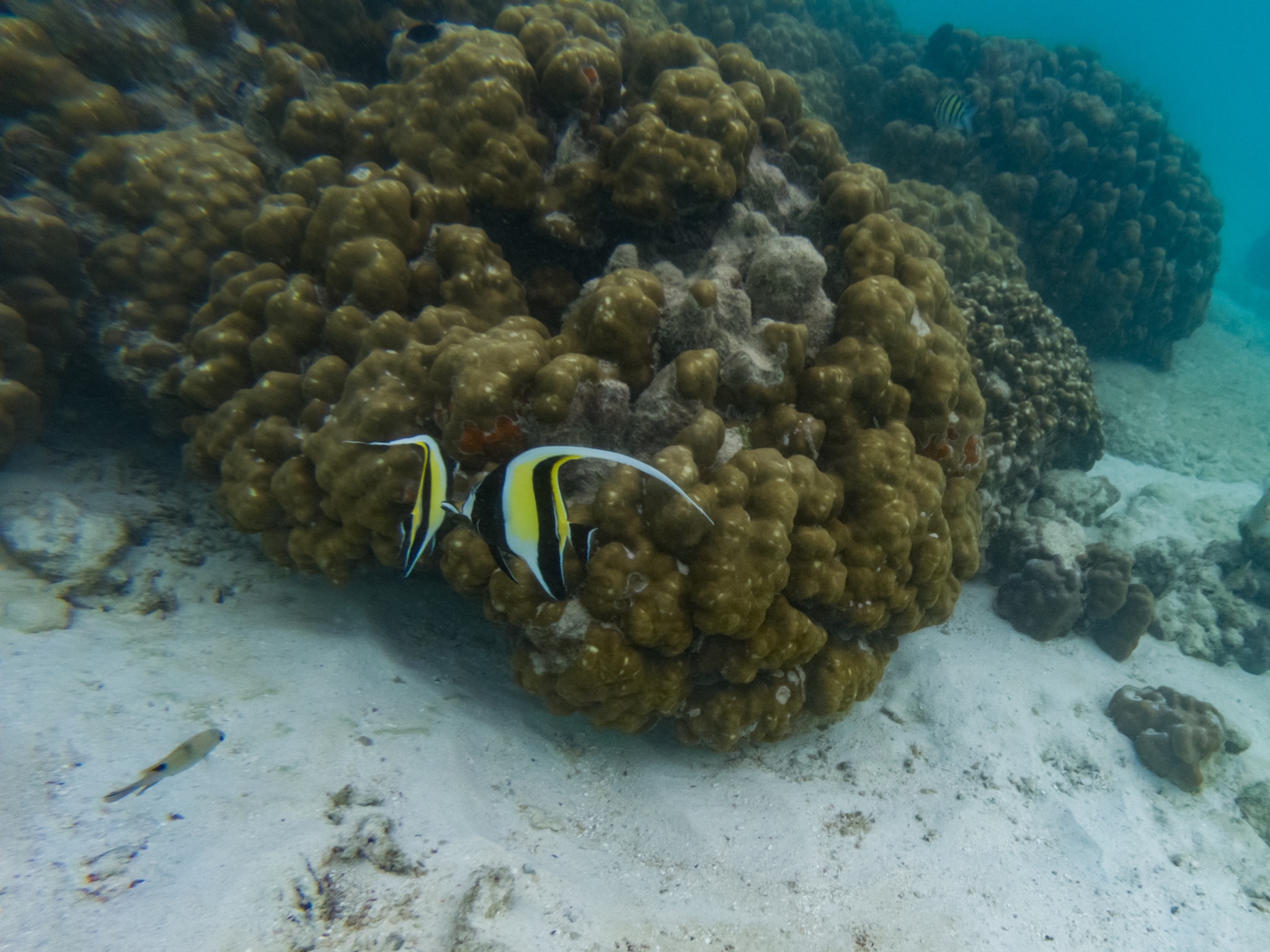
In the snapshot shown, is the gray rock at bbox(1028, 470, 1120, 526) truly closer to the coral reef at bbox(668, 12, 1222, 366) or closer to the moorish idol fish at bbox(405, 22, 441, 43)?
the coral reef at bbox(668, 12, 1222, 366)

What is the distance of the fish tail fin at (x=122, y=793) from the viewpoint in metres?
2.30

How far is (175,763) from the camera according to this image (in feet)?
7.78

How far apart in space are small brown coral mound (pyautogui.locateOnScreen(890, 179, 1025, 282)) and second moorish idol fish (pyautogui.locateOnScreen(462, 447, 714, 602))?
8567mm

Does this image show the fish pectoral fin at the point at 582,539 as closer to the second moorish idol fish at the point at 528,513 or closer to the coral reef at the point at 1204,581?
the second moorish idol fish at the point at 528,513

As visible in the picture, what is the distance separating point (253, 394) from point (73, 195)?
7.82ft

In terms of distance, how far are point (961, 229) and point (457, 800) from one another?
935cm

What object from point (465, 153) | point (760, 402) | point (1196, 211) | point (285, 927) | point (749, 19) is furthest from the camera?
point (749, 19)

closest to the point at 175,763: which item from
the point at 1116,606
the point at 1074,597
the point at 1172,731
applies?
the point at 1172,731

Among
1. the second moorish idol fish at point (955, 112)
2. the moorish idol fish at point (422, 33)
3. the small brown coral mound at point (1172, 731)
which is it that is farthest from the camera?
the second moorish idol fish at point (955, 112)

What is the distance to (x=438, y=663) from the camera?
3.78m

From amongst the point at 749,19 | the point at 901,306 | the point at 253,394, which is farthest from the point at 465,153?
the point at 749,19

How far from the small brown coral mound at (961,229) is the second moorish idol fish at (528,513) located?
337 inches

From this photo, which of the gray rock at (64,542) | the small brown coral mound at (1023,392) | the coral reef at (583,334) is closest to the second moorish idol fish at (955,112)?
the small brown coral mound at (1023,392)

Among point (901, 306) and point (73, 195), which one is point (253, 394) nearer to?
point (73, 195)
